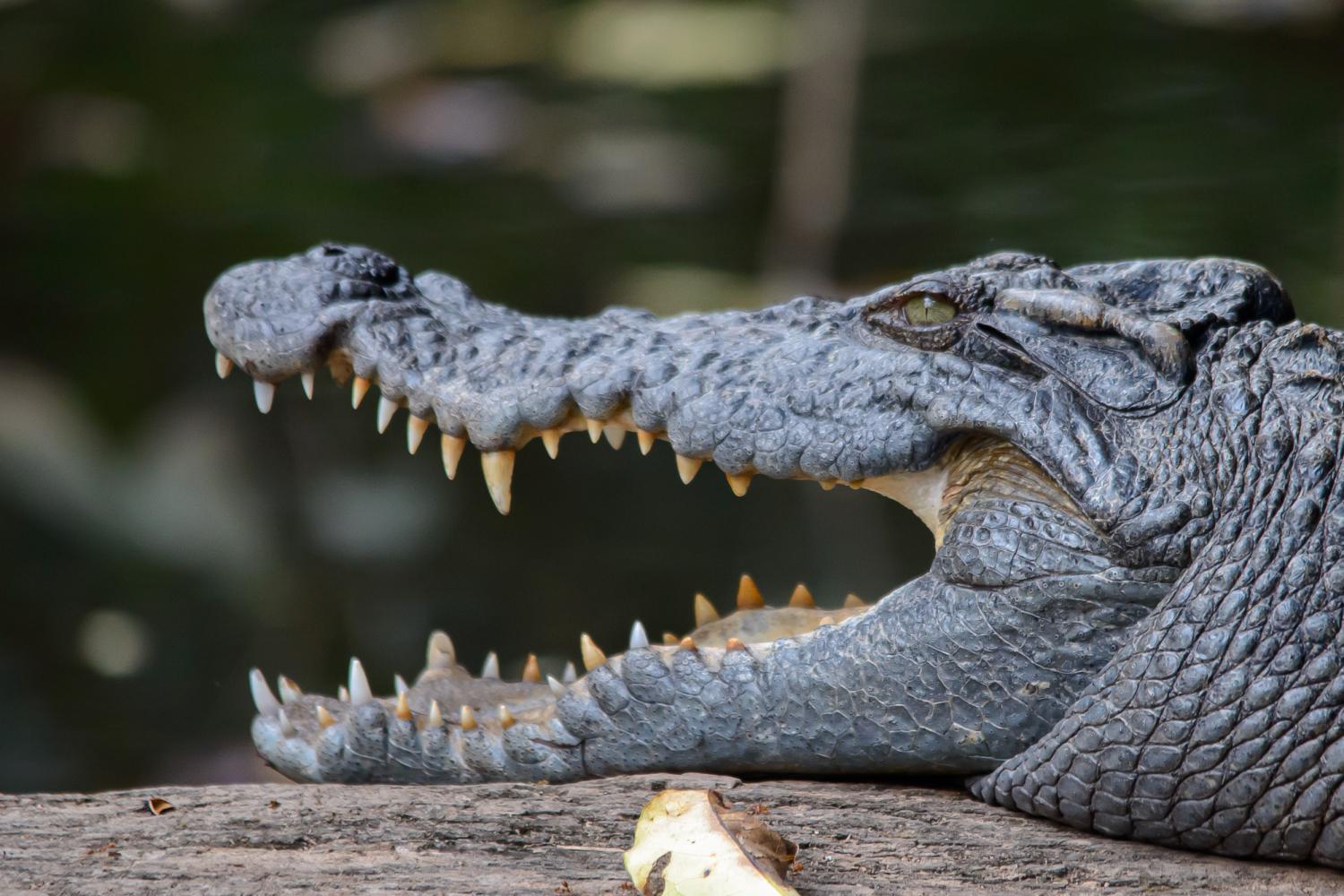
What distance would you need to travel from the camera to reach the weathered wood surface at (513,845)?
6.01 feet

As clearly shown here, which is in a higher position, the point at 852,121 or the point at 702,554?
the point at 852,121

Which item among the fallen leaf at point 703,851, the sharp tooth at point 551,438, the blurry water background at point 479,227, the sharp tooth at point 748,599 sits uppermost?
the blurry water background at point 479,227

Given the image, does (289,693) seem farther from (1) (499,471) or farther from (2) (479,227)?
(2) (479,227)

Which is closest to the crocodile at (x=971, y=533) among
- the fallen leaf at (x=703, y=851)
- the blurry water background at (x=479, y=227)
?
the fallen leaf at (x=703, y=851)

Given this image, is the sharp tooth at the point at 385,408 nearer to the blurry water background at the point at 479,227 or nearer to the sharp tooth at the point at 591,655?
the sharp tooth at the point at 591,655

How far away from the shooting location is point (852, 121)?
7.13m

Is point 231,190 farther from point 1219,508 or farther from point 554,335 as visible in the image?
point 1219,508

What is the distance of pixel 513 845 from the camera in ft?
6.45

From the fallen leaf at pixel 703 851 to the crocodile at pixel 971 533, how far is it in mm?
405

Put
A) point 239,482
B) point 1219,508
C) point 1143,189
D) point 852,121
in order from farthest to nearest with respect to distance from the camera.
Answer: point 852,121 → point 1143,189 → point 239,482 → point 1219,508

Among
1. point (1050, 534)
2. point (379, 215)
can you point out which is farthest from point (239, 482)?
point (1050, 534)

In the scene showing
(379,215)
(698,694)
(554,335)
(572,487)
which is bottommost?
(698,694)

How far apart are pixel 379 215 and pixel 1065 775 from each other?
5398 mm

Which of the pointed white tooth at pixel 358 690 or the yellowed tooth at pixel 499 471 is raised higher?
the yellowed tooth at pixel 499 471
